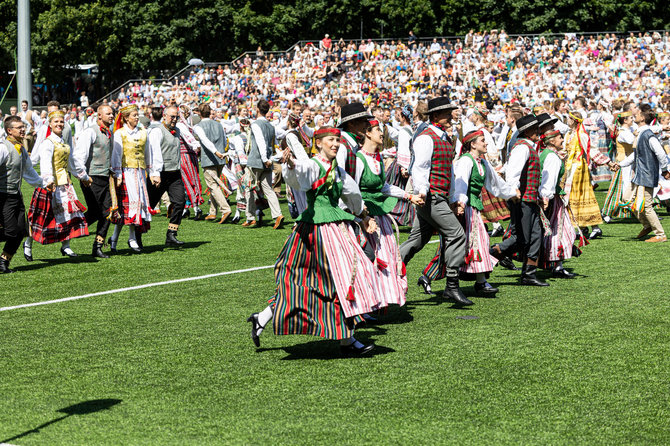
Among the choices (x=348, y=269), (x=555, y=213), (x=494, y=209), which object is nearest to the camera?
(x=348, y=269)

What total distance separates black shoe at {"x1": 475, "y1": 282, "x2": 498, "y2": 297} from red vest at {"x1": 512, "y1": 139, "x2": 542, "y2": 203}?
3.28 ft

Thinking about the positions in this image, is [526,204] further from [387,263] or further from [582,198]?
[582,198]

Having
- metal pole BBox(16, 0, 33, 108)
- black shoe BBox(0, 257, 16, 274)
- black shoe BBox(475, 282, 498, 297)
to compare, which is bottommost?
black shoe BBox(475, 282, 498, 297)

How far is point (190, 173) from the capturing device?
1579 cm

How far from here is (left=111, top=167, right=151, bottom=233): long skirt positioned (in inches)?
499

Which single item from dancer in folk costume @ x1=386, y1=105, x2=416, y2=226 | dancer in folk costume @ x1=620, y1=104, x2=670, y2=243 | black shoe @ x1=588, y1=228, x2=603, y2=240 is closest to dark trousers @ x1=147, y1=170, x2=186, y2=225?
dancer in folk costume @ x1=386, y1=105, x2=416, y2=226

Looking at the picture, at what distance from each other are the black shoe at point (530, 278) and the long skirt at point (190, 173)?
702 centimetres

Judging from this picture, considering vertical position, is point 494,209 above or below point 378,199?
below

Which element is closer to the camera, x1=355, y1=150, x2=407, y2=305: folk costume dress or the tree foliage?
x1=355, y1=150, x2=407, y2=305: folk costume dress

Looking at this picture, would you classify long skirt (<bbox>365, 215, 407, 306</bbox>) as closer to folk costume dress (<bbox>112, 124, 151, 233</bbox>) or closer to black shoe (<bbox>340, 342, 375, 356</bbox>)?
black shoe (<bbox>340, 342, 375, 356</bbox>)

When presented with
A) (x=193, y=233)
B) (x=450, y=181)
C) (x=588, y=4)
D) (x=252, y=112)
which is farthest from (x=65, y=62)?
(x=450, y=181)

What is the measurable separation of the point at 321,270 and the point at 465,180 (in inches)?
106

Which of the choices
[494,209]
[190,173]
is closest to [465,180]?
[494,209]

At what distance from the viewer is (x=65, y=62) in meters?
59.2
